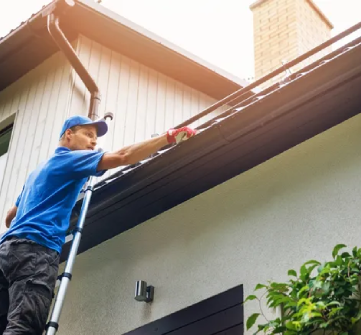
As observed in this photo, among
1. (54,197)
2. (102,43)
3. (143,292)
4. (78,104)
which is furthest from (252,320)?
(102,43)

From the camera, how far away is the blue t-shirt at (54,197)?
448cm

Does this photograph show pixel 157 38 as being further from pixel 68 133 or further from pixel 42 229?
pixel 42 229

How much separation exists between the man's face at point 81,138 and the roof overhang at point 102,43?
262 centimetres

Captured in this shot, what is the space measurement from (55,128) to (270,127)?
330cm

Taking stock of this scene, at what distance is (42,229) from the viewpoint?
4.46m

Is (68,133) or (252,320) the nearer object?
(252,320)

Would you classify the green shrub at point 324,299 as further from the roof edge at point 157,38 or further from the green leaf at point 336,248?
the roof edge at point 157,38

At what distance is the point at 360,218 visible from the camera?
4.11 meters

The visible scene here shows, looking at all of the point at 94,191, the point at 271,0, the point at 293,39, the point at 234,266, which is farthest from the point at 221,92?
the point at 234,266

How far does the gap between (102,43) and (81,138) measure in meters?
3.23

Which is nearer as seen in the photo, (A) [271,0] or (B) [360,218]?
(B) [360,218]

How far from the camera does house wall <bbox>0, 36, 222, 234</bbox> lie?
7.40 metres

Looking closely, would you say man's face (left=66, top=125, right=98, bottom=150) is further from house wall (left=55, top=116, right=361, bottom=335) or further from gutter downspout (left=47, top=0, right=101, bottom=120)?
gutter downspout (left=47, top=0, right=101, bottom=120)

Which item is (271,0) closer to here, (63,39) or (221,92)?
(221,92)
